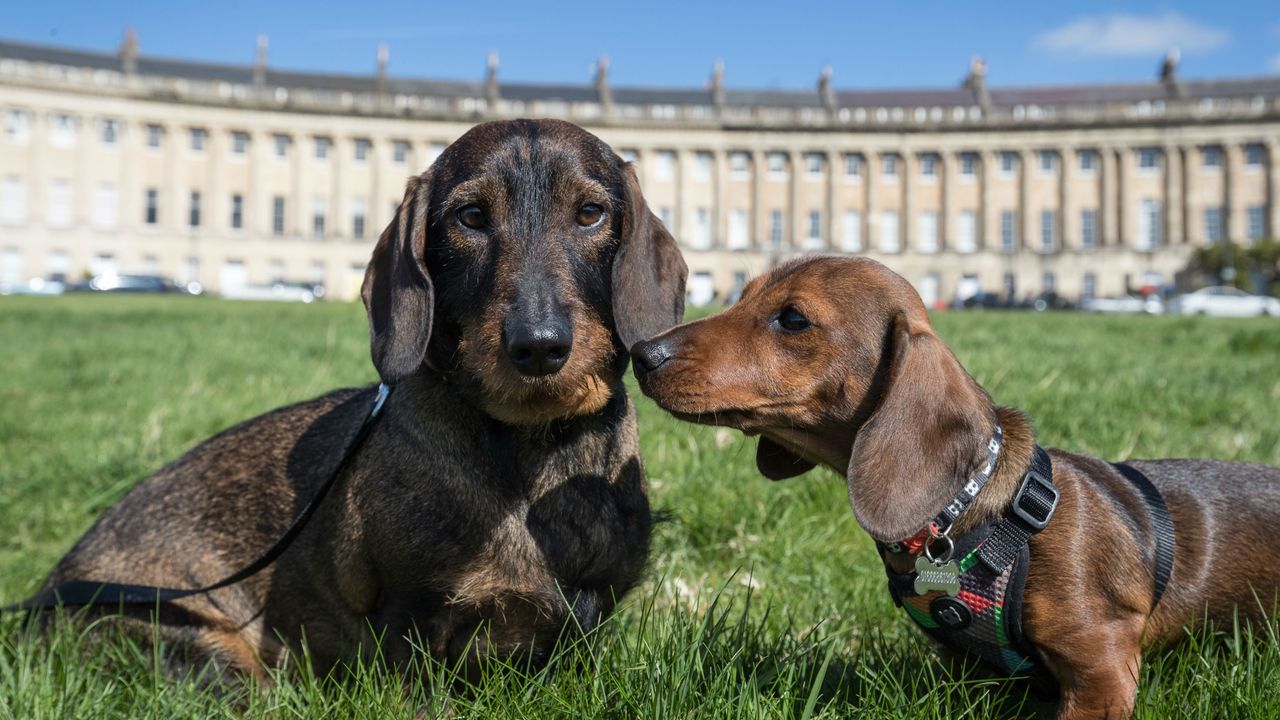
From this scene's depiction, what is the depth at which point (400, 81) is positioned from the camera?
83938 millimetres

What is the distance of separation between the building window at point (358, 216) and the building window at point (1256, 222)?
6640cm

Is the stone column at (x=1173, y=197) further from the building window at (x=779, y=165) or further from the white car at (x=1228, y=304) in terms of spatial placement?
the building window at (x=779, y=165)

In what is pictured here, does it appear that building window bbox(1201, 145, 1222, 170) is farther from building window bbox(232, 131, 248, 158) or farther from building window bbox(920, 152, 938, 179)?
building window bbox(232, 131, 248, 158)

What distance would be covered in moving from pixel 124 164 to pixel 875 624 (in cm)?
7891

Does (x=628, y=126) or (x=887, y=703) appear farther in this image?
(x=628, y=126)

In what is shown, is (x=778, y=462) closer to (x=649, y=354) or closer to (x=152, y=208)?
(x=649, y=354)

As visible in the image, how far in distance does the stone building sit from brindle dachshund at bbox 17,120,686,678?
225ft

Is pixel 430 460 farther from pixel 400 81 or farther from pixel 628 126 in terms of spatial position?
pixel 400 81

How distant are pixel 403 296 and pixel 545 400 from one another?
555 mm

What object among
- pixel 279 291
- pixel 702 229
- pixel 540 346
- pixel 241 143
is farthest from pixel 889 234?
pixel 540 346

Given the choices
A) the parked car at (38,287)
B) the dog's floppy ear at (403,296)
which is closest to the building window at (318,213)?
the parked car at (38,287)

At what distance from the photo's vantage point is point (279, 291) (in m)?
67.2

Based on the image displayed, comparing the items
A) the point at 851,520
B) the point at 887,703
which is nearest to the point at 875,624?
the point at 887,703

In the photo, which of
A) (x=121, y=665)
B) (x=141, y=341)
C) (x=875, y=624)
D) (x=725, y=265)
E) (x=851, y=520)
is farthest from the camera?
(x=725, y=265)
